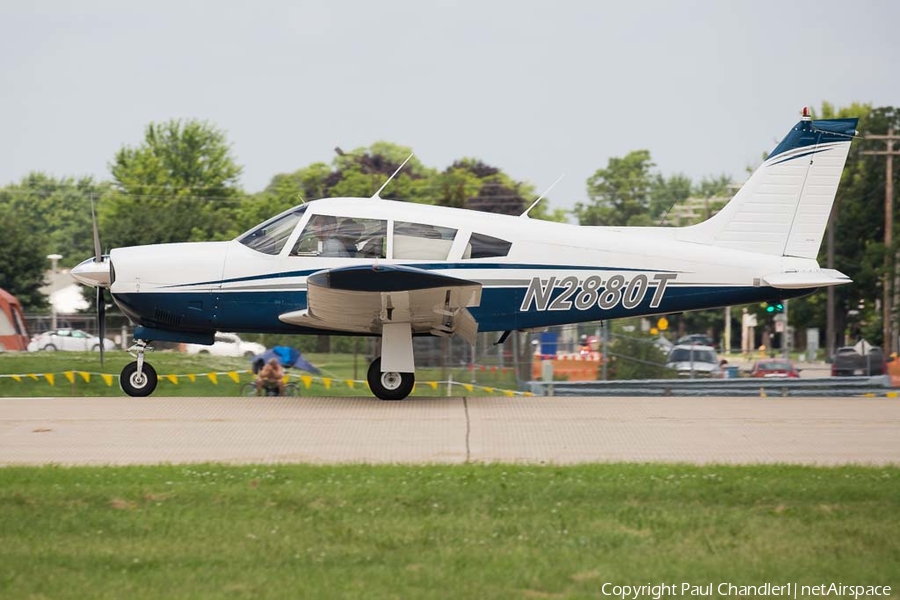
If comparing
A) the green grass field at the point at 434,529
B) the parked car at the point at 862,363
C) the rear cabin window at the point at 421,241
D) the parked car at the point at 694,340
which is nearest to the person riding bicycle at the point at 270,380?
the rear cabin window at the point at 421,241

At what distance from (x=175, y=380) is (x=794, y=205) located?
37.5 ft

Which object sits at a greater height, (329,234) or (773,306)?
(329,234)

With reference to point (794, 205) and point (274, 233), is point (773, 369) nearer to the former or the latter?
point (794, 205)

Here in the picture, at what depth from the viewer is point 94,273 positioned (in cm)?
1213

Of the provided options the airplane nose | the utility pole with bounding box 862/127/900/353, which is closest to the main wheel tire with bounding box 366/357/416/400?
the airplane nose

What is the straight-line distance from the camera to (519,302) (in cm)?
1230

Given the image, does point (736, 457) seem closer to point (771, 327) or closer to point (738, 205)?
point (738, 205)

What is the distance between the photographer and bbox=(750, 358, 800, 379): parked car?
83.3 feet

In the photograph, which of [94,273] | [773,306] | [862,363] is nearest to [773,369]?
[862,363]

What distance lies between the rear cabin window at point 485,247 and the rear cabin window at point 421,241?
0.70 feet

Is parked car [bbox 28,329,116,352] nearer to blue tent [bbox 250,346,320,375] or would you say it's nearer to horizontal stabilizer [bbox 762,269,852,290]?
blue tent [bbox 250,346,320,375]

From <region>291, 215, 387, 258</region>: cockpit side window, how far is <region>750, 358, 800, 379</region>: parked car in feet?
51.3

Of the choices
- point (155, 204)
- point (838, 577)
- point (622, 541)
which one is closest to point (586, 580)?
point (622, 541)

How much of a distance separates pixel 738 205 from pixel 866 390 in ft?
15.7
